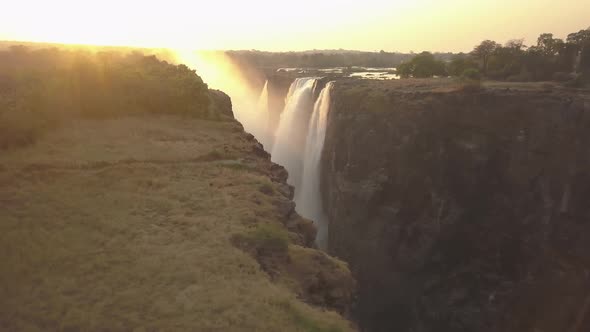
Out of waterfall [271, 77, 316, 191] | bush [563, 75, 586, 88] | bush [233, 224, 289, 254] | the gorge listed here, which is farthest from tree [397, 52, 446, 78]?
bush [233, 224, 289, 254]

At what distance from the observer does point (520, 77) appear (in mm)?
42469

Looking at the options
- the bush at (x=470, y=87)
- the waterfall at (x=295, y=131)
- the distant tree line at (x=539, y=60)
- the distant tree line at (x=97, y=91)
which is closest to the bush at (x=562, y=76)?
the distant tree line at (x=539, y=60)

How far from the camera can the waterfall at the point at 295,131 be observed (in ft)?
165

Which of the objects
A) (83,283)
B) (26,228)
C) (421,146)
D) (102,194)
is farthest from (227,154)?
(421,146)

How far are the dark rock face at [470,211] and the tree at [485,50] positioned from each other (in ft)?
67.3

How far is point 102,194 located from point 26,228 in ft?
8.96

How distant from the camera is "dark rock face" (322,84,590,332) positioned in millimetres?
29312

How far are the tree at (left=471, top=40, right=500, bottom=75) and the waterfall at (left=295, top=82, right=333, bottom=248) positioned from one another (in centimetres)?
1903

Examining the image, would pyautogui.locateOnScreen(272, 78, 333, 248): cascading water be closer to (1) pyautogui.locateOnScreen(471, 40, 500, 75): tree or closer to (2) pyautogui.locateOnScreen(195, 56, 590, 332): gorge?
(2) pyautogui.locateOnScreen(195, 56, 590, 332): gorge

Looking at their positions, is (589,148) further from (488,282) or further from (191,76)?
(191,76)

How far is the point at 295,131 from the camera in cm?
5169

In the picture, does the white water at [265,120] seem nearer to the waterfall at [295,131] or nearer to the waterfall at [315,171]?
the waterfall at [295,131]

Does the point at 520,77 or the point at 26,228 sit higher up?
the point at 520,77

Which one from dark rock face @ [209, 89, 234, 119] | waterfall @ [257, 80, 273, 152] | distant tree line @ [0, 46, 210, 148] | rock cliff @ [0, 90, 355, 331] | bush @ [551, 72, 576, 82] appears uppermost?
bush @ [551, 72, 576, 82]
